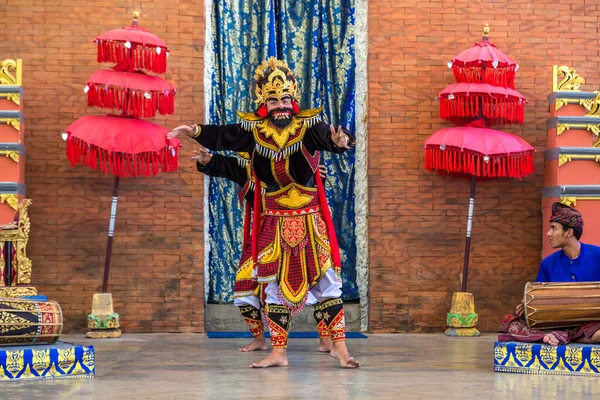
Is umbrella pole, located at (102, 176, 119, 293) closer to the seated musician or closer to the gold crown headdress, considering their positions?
the gold crown headdress

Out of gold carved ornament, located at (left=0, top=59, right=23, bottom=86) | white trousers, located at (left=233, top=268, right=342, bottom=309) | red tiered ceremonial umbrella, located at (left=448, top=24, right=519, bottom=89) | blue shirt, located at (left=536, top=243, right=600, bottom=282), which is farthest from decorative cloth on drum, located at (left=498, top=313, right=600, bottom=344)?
gold carved ornament, located at (left=0, top=59, right=23, bottom=86)

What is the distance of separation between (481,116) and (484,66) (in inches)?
16.5

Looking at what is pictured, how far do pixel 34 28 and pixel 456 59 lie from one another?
361 centimetres

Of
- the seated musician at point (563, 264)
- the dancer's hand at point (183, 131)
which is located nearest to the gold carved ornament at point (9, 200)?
the dancer's hand at point (183, 131)

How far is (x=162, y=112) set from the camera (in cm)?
769

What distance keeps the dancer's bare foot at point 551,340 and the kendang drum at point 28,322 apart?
2.66 meters

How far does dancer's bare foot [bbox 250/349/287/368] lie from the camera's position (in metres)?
5.66

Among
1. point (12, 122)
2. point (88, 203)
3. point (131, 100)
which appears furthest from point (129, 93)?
point (88, 203)

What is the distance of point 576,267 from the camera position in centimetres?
562

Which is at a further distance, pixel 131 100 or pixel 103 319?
pixel 103 319

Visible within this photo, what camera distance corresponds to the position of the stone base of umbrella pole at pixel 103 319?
7.69 metres

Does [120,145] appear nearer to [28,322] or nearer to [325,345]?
[325,345]

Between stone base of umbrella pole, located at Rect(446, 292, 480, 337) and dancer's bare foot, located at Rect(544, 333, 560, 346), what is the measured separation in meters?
2.76

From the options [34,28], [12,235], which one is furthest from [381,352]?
[34,28]
